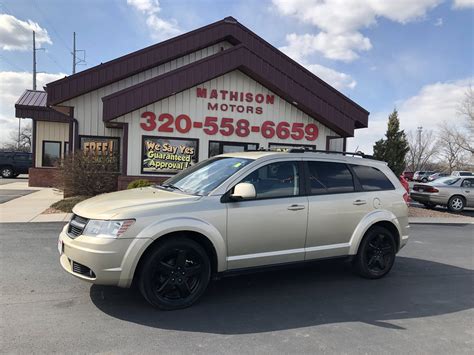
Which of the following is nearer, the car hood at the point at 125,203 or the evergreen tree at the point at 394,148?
the car hood at the point at 125,203

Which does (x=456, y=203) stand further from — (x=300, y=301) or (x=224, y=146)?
(x=300, y=301)

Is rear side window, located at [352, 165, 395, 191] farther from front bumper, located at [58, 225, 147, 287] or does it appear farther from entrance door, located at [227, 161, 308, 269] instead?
front bumper, located at [58, 225, 147, 287]

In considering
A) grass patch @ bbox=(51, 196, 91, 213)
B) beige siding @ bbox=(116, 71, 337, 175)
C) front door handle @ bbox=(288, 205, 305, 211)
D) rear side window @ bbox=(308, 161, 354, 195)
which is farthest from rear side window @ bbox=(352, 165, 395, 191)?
beige siding @ bbox=(116, 71, 337, 175)

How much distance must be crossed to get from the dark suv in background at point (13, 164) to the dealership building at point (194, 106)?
14575mm

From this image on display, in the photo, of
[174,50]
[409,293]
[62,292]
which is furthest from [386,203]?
[174,50]

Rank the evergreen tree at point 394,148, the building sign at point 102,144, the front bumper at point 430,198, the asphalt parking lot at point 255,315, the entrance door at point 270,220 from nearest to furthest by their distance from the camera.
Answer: the asphalt parking lot at point 255,315 → the entrance door at point 270,220 → the building sign at point 102,144 → the front bumper at point 430,198 → the evergreen tree at point 394,148

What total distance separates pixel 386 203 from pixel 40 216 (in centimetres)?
848

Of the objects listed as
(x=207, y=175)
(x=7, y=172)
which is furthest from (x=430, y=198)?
(x=7, y=172)

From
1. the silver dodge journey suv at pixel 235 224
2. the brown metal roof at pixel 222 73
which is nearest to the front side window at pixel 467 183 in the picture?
the brown metal roof at pixel 222 73

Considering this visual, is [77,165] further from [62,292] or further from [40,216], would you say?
[62,292]

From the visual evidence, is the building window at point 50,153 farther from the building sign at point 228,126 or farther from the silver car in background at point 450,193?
the silver car in background at point 450,193

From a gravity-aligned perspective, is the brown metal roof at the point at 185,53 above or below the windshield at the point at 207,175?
above

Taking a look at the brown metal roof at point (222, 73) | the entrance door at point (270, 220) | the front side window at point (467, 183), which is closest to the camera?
the entrance door at point (270, 220)

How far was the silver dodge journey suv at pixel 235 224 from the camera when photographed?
13.8 feet
